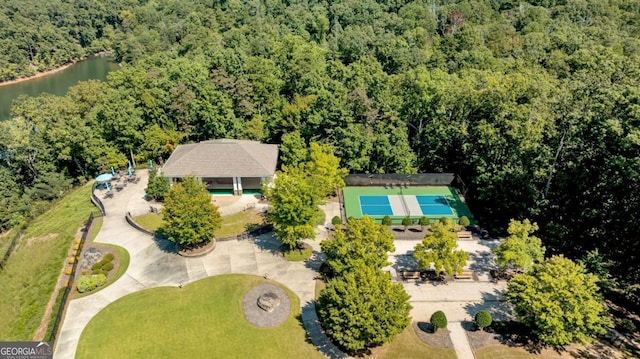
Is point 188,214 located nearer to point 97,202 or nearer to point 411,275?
point 97,202

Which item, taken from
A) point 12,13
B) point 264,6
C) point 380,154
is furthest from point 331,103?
point 12,13

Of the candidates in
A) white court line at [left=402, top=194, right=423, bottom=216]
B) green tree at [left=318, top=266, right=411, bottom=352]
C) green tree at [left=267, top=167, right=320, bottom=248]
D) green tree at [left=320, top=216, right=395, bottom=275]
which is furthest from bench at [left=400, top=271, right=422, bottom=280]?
white court line at [left=402, top=194, right=423, bottom=216]

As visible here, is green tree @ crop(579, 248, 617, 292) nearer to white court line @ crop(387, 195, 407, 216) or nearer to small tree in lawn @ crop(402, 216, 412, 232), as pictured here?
small tree in lawn @ crop(402, 216, 412, 232)

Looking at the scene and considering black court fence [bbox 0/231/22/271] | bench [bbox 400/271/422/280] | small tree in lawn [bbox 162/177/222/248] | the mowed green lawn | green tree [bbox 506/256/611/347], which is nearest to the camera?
green tree [bbox 506/256/611/347]

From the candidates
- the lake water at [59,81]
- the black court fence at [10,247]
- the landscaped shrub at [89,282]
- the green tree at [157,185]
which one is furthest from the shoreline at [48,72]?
the landscaped shrub at [89,282]

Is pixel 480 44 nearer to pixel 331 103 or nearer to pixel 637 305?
pixel 331 103

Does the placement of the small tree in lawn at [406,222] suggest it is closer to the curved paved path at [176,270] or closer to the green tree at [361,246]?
the curved paved path at [176,270]

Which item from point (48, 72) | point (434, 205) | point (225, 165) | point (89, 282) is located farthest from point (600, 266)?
point (48, 72)
